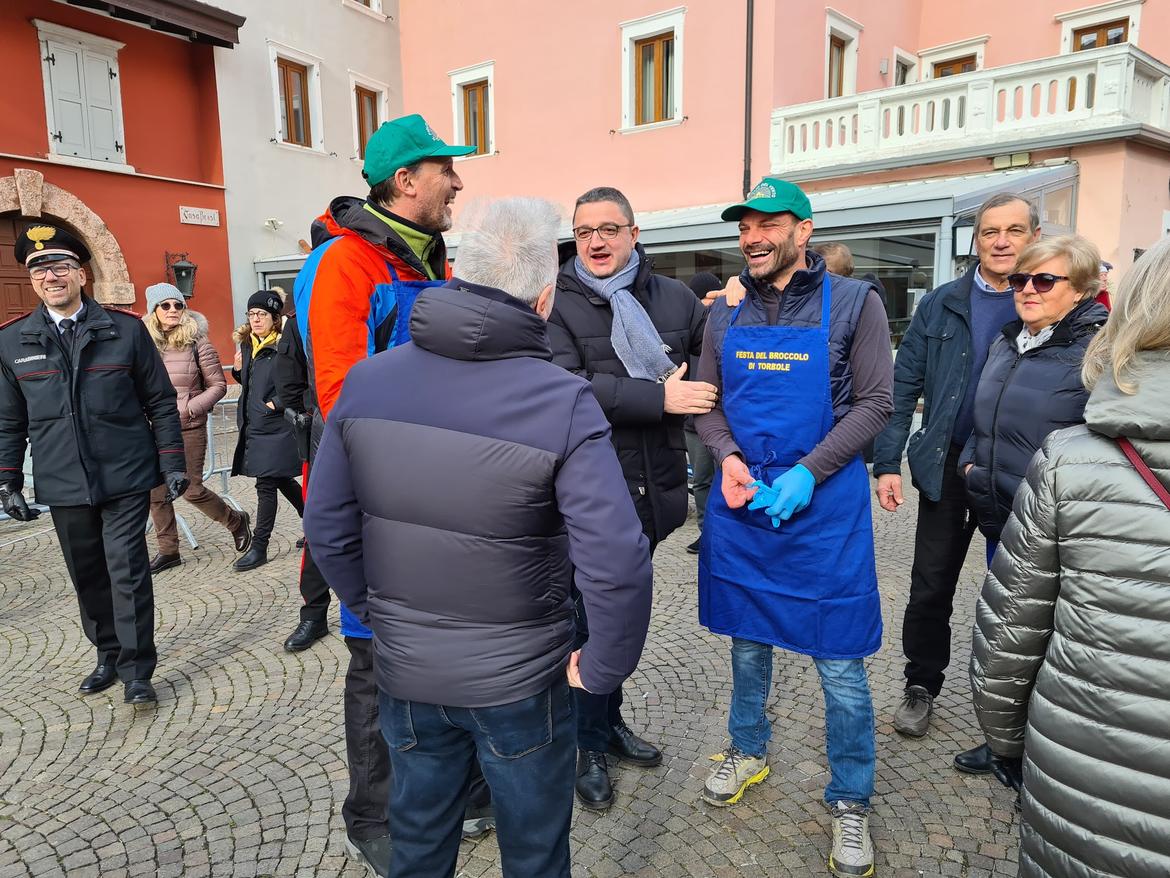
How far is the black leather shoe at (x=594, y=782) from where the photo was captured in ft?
9.21

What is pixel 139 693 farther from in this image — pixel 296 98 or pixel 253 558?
pixel 296 98

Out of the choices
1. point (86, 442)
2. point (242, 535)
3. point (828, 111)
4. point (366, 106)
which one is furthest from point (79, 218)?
point (828, 111)

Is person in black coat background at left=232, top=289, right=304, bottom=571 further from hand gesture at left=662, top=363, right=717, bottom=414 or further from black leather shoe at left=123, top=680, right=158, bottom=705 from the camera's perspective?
hand gesture at left=662, top=363, right=717, bottom=414

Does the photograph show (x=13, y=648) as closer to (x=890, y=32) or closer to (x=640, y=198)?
(x=640, y=198)

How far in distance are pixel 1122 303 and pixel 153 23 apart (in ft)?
58.2

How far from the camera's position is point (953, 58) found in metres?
17.4

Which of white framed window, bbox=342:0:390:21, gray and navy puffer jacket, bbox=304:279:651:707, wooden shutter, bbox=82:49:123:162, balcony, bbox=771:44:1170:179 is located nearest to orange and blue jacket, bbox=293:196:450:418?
gray and navy puffer jacket, bbox=304:279:651:707

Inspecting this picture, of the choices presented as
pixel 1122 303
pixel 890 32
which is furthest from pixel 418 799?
pixel 890 32

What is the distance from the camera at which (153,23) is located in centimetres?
1480

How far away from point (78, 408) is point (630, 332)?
2704mm

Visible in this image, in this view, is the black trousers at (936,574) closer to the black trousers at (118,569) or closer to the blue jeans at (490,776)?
the blue jeans at (490,776)

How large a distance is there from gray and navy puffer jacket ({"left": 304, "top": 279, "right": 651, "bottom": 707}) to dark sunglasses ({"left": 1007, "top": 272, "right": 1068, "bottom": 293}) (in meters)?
1.76

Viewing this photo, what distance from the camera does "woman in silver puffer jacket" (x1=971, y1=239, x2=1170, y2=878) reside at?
137cm

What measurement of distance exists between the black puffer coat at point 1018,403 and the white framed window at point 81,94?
633 inches
